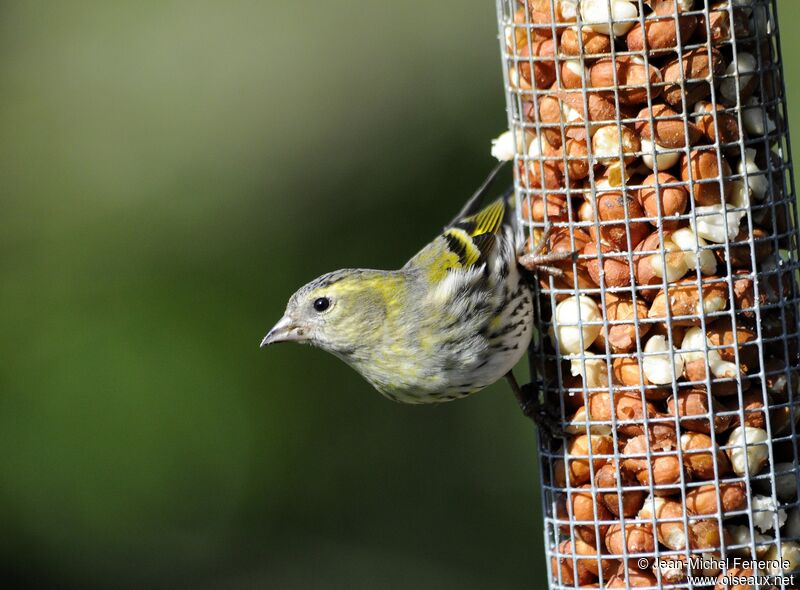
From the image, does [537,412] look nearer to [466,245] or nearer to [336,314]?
[466,245]

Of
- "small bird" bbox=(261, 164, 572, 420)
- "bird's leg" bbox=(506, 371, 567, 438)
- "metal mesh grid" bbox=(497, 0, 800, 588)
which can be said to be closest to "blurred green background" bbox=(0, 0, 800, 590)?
"small bird" bbox=(261, 164, 572, 420)

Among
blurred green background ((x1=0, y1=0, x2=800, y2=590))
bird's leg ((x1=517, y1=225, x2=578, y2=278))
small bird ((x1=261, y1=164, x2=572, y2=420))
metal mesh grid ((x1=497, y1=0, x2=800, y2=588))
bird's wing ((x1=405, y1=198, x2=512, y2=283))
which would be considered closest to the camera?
metal mesh grid ((x1=497, y1=0, x2=800, y2=588))

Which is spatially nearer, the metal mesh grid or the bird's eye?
the metal mesh grid

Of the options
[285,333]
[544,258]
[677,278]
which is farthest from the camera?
[285,333]

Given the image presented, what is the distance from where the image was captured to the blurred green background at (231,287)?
865 centimetres

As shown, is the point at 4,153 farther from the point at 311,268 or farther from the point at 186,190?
the point at 311,268

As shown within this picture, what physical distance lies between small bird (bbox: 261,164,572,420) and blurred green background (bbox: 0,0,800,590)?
3.38m

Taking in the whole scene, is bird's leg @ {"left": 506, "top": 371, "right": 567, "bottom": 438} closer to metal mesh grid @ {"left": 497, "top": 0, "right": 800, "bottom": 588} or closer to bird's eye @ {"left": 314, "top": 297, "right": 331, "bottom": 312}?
metal mesh grid @ {"left": 497, "top": 0, "right": 800, "bottom": 588}

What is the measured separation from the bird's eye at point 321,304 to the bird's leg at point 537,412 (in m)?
0.90

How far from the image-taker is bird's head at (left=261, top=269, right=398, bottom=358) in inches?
204

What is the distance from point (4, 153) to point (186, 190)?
1.51m

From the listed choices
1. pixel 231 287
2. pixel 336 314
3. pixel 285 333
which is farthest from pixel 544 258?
pixel 231 287

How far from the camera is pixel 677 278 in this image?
443 cm

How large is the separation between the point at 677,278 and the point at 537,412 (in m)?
0.78
